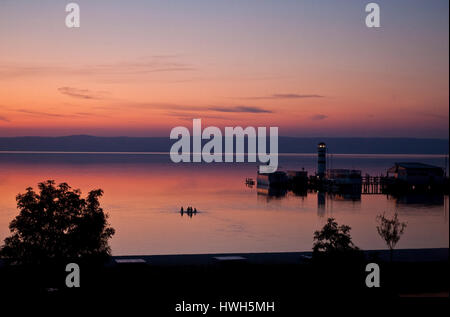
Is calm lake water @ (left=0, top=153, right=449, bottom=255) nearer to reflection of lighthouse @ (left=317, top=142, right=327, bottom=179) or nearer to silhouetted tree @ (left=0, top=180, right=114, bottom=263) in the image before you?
reflection of lighthouse @ (left=317, top=142, right=327, bottom=179)

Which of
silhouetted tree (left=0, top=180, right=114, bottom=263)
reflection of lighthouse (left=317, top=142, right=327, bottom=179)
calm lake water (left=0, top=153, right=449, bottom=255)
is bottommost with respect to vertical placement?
calm lake water (left=0, top=153, right=449, bottom=255)

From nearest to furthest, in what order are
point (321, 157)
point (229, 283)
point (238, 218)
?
point (229, 283) < point (238, 218) < point (321, 157)

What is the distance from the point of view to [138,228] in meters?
45.2

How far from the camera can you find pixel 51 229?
17.1 meters

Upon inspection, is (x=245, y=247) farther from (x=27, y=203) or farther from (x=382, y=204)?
(x=382, y=204)

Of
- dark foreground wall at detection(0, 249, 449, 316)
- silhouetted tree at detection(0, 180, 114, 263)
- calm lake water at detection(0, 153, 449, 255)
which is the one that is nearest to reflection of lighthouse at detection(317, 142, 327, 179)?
calm lake water at detection(0, 153, 449, 255)

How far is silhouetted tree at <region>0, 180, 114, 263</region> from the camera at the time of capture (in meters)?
16.9

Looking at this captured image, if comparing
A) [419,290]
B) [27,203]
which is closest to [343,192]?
[419,290]

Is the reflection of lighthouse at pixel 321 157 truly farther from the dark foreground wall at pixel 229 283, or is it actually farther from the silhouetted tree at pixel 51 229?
the silhouetted tree at pixel 51 229

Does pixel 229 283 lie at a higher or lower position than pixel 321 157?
lower

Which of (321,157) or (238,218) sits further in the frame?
(321,157)

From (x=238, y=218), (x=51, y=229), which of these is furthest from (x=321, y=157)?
(x=51, y=229)

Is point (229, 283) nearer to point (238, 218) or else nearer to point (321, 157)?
point (238, 218)

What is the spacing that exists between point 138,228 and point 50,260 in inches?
1117
